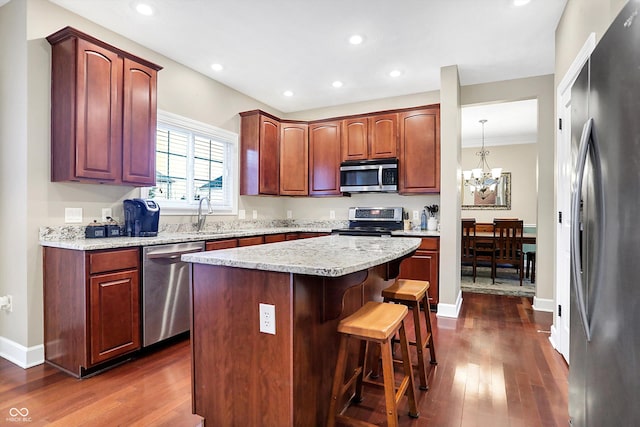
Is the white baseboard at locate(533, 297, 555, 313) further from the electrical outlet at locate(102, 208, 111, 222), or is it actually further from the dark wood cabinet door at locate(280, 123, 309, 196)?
the electrical outlet at locate(102, 208, 111, 222)

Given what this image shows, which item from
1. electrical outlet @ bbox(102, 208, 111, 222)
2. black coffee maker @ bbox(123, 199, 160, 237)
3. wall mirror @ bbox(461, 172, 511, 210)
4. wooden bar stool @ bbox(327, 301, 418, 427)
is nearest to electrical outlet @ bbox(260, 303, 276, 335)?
wooden bar stool @ bbox(327, 301, 418, 427)

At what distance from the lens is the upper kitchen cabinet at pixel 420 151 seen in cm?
410

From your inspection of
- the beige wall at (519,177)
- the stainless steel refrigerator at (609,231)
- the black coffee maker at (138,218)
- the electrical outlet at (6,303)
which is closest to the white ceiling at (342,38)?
the black coffee maker at (138,218)

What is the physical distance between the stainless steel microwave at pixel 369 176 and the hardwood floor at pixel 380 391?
2072mm

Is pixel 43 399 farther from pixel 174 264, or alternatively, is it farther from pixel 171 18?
pixel 171 18

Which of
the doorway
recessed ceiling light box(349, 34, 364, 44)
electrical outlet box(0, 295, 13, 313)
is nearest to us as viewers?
electrical outlet box(0, 295, 13, 313)

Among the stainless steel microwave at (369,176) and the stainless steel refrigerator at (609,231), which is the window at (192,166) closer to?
the stainless steel microwave at (369,176)

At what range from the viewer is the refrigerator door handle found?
1.21m

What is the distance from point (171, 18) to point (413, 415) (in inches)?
133

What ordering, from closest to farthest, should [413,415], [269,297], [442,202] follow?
[269,297], [413,415], [442,202]

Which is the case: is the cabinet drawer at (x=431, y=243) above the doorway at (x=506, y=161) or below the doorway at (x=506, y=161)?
below

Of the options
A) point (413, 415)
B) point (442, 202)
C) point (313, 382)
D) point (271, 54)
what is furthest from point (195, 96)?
point (413, 415)

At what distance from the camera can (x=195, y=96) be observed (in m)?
3.83

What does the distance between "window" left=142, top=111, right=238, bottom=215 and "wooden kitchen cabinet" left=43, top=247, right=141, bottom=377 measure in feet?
3.33
